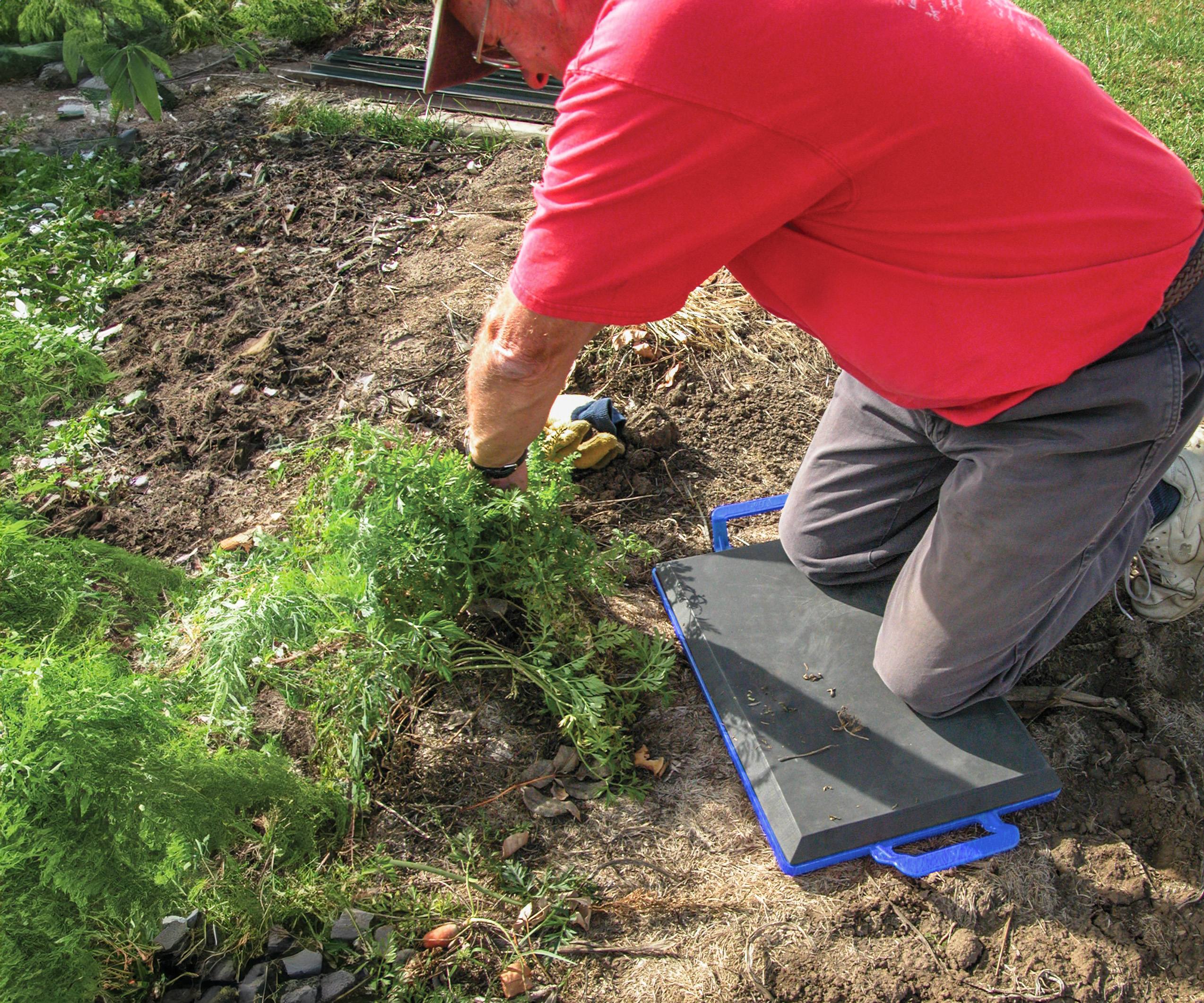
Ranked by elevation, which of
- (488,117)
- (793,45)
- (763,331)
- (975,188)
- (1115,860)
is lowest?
(1115,860)

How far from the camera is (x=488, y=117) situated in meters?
4.77

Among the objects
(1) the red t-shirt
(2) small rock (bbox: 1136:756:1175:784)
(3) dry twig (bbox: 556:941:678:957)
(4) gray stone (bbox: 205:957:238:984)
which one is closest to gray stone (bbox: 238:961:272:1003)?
(4) gray stone (bbox: 205:957:238:984)

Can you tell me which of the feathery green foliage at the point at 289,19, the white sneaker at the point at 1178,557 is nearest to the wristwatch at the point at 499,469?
the white sneaker at the point at 1178,557

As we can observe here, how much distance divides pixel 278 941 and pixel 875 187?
199 centimetres

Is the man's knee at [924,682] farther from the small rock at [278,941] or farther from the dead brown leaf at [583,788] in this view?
the small rock at [278,941]

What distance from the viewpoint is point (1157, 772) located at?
222 cm

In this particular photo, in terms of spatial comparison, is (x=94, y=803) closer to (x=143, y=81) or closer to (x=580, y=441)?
(x=580, y=441)

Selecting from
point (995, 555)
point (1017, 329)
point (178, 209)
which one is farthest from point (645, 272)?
point (178, 209)

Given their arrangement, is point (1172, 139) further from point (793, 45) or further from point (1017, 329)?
point (793, 45)

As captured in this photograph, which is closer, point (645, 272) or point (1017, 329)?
point (645, 272)

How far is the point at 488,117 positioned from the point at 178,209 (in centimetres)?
180

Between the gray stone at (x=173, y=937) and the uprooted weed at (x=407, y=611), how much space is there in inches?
17.3

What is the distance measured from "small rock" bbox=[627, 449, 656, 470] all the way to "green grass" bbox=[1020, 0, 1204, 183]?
3.49 metres

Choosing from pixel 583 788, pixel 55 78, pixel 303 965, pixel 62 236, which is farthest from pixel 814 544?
pixel 55 78
